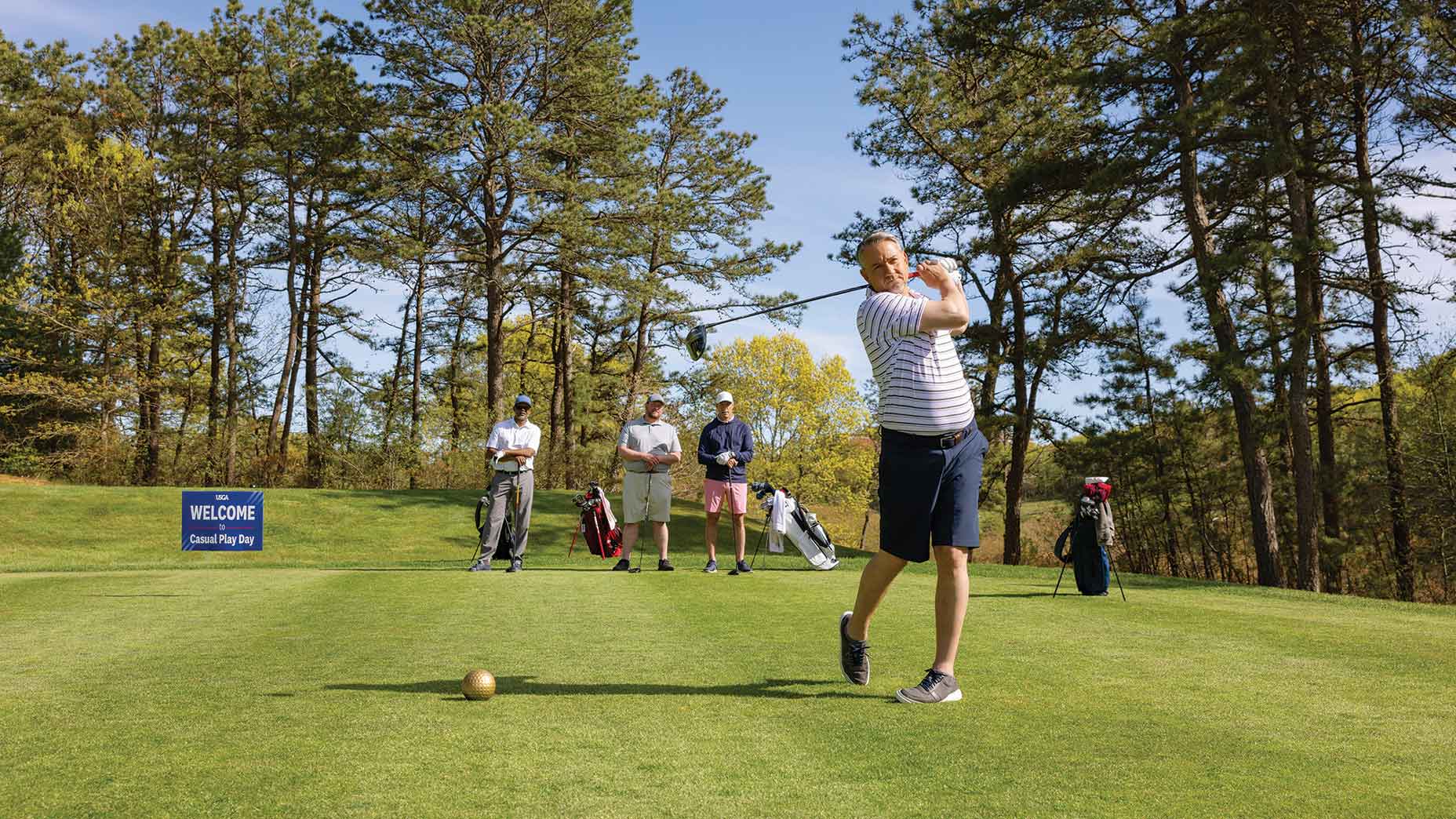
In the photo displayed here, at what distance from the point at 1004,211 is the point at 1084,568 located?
12.8 metres

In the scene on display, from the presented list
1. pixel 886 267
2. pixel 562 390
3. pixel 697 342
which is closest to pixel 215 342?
pixel 562 390

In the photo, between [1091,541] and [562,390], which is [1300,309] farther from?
[562,390]

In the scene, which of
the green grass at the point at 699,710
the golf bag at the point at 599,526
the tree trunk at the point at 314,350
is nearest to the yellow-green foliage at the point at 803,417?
the tree trunk at the point at 314,350

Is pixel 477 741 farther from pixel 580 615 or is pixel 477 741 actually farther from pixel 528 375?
pixel 528 375

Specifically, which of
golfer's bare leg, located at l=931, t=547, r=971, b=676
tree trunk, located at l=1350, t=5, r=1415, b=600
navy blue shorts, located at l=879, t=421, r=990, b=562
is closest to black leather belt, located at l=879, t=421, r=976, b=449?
navy blue shorts, located at l=879, t=421, r=990, b=562

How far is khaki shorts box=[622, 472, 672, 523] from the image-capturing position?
37.0 feet

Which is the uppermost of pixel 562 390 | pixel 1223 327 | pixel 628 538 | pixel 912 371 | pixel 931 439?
pixel 562 390

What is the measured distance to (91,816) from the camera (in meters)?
2.57

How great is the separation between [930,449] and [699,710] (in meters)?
1.41

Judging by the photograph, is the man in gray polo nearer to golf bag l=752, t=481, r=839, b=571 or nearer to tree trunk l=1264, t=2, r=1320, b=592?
golf bag l=752, t=481, r=839, b=571

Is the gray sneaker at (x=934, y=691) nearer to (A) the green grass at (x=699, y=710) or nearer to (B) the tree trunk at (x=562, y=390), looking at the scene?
(A) the green grass at (x=699, y=710)

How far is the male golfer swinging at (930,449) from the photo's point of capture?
13.7 ft

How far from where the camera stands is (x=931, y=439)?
13.8 feet

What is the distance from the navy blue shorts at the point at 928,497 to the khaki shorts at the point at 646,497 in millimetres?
7148
